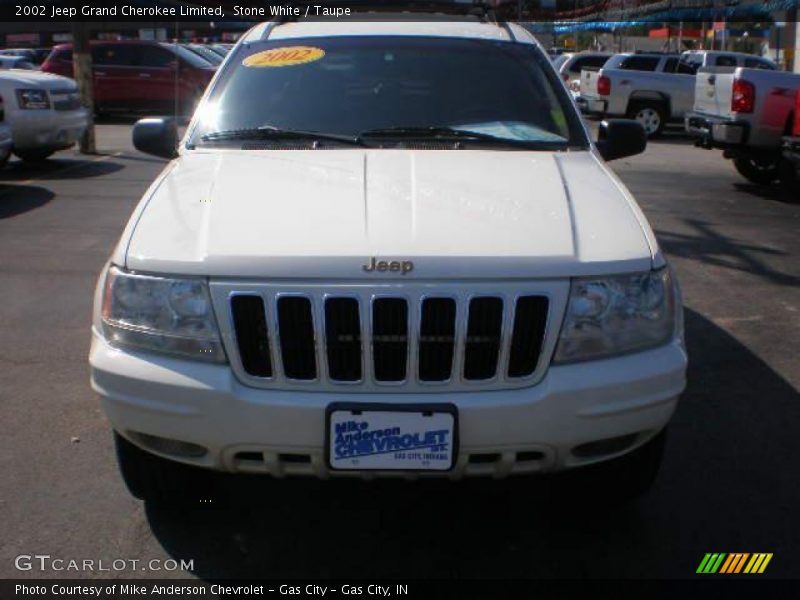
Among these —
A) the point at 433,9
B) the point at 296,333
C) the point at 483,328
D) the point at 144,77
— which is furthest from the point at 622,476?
the point at 144,77

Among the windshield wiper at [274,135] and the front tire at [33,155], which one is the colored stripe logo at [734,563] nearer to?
the windshield wiper at [274,135]

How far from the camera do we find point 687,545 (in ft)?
11.5

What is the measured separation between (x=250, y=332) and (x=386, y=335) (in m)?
0.41

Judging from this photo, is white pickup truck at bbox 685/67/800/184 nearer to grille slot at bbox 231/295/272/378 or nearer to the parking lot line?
the parking lot line

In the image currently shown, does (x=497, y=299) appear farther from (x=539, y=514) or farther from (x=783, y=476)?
(x=783, y=476)

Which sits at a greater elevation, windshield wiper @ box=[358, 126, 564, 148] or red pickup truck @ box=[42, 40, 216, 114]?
windshield wiper @ box=[358, 126, 564, 148]

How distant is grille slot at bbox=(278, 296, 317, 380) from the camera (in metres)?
3.00

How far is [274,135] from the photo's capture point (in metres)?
4.19

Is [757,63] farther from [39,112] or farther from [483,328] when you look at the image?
[483,328]

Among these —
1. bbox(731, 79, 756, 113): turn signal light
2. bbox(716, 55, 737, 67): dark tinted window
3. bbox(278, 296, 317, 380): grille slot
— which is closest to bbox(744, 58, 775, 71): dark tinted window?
bbox(716, 55, 737, 67): dark tinted window

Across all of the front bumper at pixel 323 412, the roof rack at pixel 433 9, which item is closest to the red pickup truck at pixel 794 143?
the roof rack at pixel 433 9

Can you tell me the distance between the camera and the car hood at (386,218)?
305 cm

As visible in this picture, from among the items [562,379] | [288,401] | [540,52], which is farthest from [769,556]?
[540,52]

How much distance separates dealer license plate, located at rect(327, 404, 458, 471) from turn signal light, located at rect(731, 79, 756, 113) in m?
10.0
